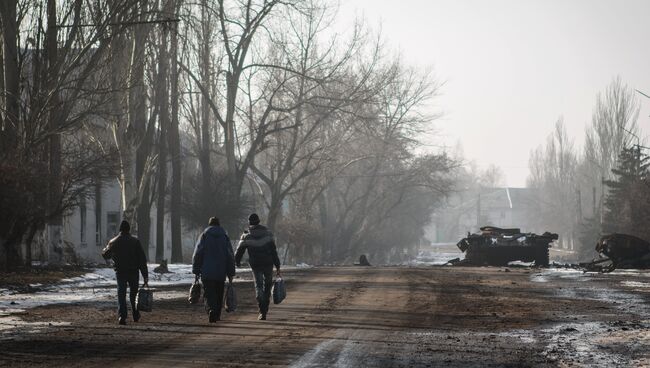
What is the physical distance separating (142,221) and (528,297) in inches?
960

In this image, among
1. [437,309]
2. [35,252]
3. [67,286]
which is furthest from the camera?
[35,252]

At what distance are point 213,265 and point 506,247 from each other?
30952 mm

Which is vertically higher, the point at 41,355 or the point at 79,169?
the point at 79,169

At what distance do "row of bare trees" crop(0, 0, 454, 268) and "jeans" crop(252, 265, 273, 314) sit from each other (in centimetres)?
829

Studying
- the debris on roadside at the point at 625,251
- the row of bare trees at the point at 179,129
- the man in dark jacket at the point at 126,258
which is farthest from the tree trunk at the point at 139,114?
the man in dark jacket at the point at 126,258

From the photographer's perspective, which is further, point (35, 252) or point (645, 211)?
point (645, 211)

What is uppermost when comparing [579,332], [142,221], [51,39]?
[51,39]

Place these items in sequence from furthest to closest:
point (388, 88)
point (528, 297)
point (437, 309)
A: 1. point (388, 88)
2. point (528, 297)
3. point (437, 309)

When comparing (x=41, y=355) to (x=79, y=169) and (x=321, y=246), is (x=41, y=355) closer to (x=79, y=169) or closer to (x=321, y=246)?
(x=79, y=169)

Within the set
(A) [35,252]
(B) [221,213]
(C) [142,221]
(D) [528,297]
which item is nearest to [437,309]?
(D) [528,297]

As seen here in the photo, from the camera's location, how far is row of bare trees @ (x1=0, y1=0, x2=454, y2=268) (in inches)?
1150

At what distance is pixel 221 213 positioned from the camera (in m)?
51.1

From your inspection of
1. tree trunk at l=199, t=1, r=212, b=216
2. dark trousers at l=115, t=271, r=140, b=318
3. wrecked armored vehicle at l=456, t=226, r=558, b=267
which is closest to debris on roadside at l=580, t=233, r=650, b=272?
wrecked armored vehicle at l=456, t=226, r=558, b=267

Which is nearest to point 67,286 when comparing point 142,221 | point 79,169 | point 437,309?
point 79,169
